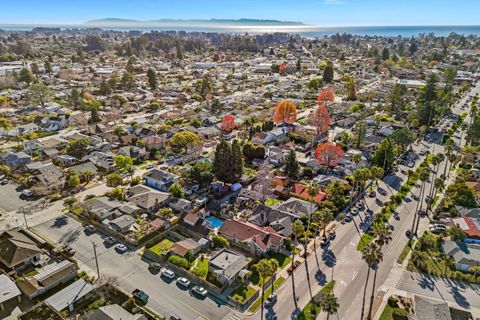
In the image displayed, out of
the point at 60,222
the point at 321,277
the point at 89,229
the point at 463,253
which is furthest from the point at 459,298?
the point at 60,222

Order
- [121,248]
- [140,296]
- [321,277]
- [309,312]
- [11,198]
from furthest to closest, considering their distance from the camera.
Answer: [11,198]
[121,248]
[321,277]
[140,296]
[309,312]

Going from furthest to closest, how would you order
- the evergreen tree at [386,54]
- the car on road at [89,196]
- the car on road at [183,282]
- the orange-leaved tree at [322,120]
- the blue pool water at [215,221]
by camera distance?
the evergreen tree at [386,54] → the orange-leaved tree at [322,120] → the car on road at [89,196] → the blue pool water at [215,221] → the car on road at [183,282]

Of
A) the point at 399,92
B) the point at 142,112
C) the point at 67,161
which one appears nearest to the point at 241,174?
the point at 67,161

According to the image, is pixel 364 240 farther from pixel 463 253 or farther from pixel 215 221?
pixel 215 221

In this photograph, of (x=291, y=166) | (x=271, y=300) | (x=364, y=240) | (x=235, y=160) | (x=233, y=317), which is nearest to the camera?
(x=233, y=317)

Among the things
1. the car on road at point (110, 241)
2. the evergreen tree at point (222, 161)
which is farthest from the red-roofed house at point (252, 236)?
the car on road at point (110, 241)

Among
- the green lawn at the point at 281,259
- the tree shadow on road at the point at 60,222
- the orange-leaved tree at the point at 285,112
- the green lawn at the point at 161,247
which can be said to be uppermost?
the orange-leaved tree at the point at 285,112

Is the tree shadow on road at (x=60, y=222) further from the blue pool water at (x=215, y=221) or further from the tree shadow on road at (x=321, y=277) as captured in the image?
the tree shadow on road at (x=321, y=277)

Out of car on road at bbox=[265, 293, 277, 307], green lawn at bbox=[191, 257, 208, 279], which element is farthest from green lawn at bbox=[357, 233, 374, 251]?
green lawn at bbox=[191, 257, 208, 279]
